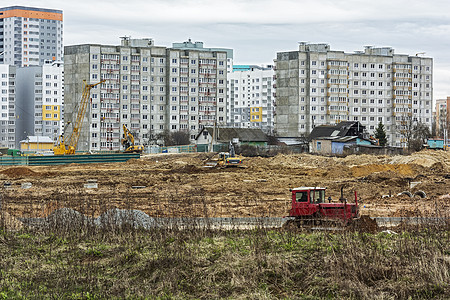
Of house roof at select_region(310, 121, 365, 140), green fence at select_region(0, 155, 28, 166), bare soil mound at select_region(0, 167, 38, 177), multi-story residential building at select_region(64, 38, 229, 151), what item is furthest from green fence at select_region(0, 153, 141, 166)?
multi-story residential building at select_region(64, 38, 229, 151)

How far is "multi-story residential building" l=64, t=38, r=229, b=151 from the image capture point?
115m

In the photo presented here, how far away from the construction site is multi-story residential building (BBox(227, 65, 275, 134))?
109151 mm

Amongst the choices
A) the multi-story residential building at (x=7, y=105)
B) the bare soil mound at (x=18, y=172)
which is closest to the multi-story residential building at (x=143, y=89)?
the multi-story residential building at (x=7, y=105)

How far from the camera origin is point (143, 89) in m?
119

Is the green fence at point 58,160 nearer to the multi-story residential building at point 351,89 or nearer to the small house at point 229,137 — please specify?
the small house at point 229,137

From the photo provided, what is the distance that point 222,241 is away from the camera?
1639 centimetres

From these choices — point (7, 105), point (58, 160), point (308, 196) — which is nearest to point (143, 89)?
point (7, 105)

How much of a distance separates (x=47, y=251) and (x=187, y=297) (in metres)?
5.48

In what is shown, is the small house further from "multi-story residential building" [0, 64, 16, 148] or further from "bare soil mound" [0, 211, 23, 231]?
"bare soil mound" [0, 211, 23, 231]

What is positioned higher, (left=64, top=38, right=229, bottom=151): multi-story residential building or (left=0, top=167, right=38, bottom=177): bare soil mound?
(left=64, top=38, right=229, bottom=151): multi-story residential building

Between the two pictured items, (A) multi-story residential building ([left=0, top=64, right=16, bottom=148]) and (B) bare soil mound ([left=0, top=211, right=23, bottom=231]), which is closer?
(B) bare soil mound ([left=0, top=211, right=23, bottom=231])

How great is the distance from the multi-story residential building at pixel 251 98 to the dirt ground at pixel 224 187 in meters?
109

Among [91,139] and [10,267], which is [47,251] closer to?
[10,267]

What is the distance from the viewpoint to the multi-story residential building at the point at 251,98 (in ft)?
582
